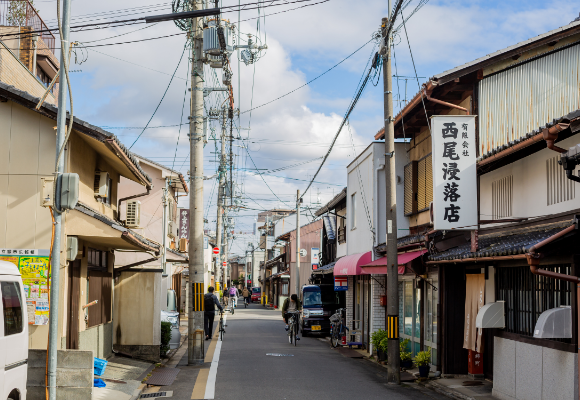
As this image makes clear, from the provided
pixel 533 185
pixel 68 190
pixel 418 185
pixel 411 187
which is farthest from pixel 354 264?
pixel 68 190

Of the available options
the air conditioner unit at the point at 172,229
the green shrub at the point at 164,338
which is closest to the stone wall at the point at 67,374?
the green shrub at the point at 164,338

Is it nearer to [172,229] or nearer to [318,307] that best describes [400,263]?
Result: [318,307]

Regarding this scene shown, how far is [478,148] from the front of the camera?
14.3 m

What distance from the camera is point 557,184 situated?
35.6 ft

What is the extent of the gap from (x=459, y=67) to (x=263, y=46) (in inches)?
296

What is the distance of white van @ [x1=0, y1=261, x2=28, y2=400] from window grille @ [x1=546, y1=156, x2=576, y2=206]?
8.81 meters

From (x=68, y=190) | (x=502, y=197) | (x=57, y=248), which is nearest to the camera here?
(x=57, y=248)

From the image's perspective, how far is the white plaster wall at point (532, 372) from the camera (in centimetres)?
913

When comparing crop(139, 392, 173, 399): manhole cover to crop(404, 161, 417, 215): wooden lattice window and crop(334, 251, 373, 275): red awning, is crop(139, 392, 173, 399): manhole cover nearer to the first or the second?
crop(334, 251, 373, 275): red awning

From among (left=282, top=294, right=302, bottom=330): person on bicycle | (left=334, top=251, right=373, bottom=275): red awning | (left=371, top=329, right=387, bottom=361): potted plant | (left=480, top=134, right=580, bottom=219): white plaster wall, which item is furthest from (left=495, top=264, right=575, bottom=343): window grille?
(left=282, top=294, right=302, bottom=330): person on bicycle

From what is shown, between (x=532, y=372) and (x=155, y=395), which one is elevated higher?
(x=532, y=372)

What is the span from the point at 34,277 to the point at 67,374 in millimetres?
2082

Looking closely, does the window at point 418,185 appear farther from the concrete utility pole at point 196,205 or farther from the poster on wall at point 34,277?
the poster on wall at point 34,277

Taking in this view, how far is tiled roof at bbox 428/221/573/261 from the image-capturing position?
9.50 metres
